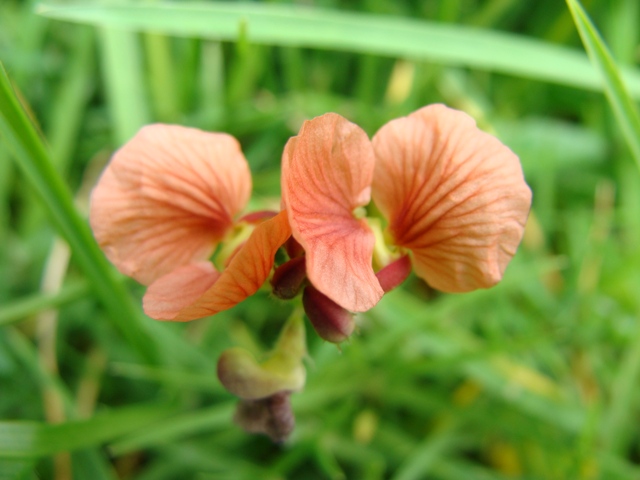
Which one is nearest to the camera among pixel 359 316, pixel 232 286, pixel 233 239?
pixel 232 286

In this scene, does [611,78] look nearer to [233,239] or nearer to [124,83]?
[233,239]

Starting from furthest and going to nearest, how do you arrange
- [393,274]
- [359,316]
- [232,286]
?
[359,316], [393,274], [232,286]

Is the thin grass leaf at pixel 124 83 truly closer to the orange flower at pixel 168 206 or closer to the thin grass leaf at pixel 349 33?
the thin grass leaf at pixel 349 33

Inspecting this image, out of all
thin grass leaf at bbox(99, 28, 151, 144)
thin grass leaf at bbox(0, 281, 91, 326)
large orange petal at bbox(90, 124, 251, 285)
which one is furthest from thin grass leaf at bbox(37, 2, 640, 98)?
thin grass leaf at bbox(0, 281, 91, 326)

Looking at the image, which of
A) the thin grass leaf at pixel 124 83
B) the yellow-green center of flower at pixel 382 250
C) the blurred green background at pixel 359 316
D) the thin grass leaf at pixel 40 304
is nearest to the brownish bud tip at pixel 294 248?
the yellow-green center of flower at pixel 382 250

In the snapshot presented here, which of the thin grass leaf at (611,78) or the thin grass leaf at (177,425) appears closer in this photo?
the thin grass leaf at (611,78)

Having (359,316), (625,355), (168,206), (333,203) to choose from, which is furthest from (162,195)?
(625,355)

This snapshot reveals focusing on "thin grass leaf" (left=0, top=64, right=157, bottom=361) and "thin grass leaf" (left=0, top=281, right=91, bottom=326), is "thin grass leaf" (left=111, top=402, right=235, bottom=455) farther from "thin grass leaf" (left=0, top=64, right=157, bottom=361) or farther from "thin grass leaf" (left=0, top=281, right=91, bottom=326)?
"thin grass leaf" (left=0, top=281, right=91, bottom=326)
